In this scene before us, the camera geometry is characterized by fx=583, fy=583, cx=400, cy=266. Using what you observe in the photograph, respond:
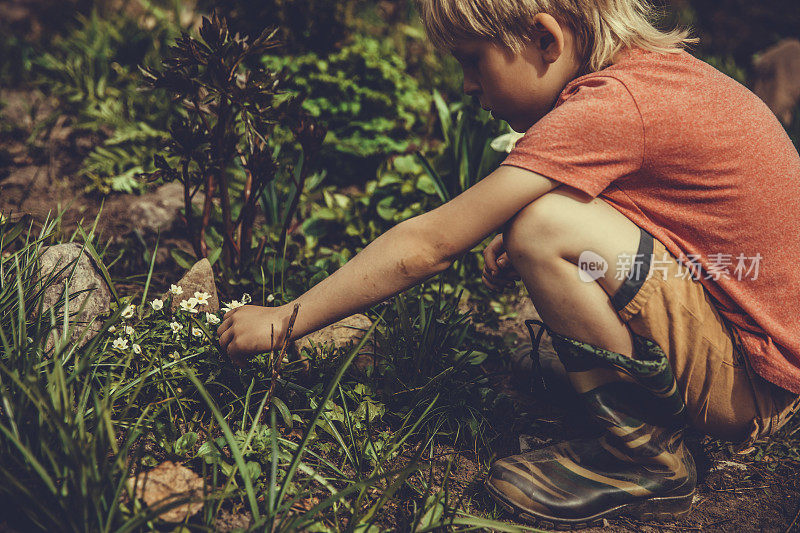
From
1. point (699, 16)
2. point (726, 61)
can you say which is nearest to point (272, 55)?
point (726, 61)

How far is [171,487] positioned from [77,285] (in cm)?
87

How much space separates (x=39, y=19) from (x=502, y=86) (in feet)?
Answer: 14.6

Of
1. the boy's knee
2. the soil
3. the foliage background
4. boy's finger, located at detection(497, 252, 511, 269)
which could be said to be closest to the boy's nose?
the boy's knee

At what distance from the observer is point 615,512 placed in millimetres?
1628

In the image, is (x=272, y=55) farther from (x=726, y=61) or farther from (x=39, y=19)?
(x=726, y=61)

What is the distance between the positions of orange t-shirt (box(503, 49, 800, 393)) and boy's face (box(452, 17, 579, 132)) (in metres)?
0.11

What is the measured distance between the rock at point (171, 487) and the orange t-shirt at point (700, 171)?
1.11 meters

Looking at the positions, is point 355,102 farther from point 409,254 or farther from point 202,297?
point 409,254

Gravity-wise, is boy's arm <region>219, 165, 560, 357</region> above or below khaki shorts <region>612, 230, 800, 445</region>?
above

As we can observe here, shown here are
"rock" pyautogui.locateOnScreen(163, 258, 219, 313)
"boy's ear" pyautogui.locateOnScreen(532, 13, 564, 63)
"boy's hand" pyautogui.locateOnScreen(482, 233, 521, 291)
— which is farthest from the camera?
→ "rock" pyautogui.locateOnScreen(163, 258, 219, 313)

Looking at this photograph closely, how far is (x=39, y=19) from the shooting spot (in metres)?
4.48

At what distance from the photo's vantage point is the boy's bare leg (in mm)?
1438

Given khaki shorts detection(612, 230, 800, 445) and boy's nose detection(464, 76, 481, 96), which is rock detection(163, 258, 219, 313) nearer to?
boy's nose detection(464, 76, 481, 96)

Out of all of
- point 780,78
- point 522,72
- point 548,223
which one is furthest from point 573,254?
point 780,78
